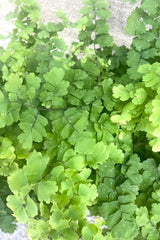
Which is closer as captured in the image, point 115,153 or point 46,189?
point 46,189

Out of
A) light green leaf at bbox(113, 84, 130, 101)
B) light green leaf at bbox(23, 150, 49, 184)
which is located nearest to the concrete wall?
light green leaf at bbox(113, 84, 130, 101)

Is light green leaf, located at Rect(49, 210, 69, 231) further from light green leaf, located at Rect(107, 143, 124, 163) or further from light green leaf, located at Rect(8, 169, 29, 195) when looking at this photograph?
light green leaf, located at Rect(107, 143, 124, 163)

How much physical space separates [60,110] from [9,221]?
50 centimetres

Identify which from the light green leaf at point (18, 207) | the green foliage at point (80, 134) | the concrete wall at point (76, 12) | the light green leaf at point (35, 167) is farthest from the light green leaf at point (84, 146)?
the concrete wall at point (76, 12)

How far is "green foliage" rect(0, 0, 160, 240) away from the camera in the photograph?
2.30ft

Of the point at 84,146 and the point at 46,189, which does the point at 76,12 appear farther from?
the point at 46,189

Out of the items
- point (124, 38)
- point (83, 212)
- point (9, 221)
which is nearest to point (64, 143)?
point (83, 212)

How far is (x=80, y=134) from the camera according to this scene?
77cm

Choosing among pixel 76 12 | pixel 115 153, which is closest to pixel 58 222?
pixel 115 153

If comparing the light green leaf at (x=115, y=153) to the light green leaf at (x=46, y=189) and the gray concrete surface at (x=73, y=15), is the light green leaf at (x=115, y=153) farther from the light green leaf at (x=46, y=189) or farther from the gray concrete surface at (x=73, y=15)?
the gray concrete surface at (x=73, y=15)

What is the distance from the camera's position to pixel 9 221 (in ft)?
3.20

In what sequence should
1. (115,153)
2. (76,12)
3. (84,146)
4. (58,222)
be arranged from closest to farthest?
(58,222) → (84,146) → (115,153) → (76,12)

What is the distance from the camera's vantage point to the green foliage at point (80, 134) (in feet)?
2.30

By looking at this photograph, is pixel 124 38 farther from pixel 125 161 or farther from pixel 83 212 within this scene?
pixel 83 212
